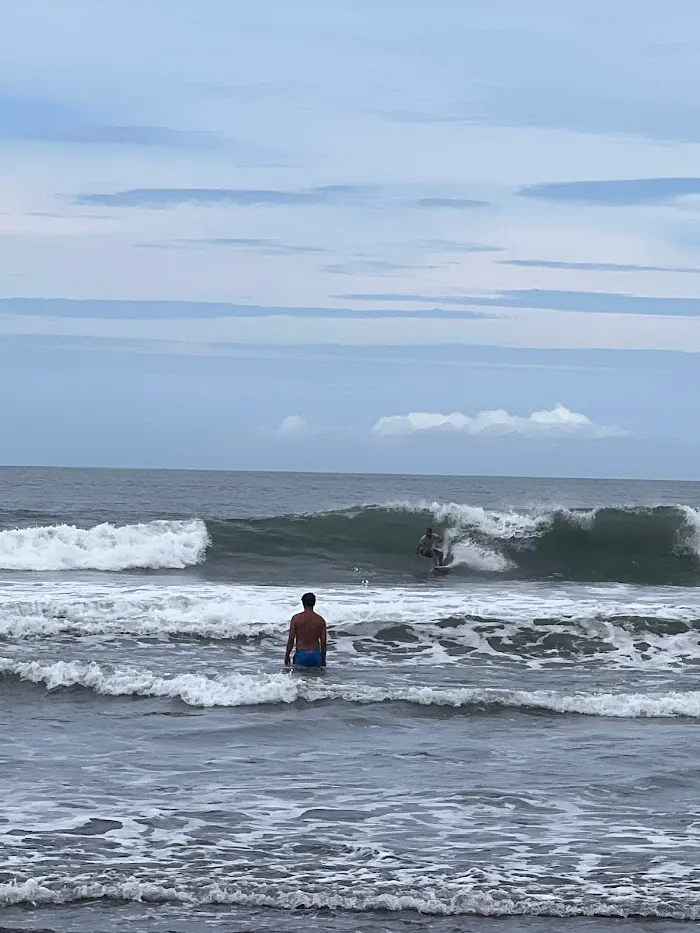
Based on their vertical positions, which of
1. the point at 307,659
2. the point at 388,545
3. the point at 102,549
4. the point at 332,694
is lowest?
the point at 332,694

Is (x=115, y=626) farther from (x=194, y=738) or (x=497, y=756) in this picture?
(x=497, y=756)

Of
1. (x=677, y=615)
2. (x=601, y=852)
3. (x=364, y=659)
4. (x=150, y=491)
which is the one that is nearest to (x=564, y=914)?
(x=601, y=852)

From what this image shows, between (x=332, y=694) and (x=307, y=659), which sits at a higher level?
(x=307, y=659)

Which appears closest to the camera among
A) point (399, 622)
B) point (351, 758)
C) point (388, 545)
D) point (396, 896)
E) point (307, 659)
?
point (396, 896)

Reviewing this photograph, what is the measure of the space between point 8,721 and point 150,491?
58.1m

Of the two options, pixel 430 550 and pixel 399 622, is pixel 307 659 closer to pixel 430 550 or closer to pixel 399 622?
pixel 399 622

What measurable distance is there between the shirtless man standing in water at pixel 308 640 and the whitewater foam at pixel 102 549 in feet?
42.4

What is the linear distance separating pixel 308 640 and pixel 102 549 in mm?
14766

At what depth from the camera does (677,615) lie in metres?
18.7

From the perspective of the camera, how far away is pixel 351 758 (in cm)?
1015

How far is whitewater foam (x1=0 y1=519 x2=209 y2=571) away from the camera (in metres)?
27.1

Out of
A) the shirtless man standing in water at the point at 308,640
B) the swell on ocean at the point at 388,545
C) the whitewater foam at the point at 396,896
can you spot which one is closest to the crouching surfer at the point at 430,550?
the swell on ocean at the point at 388,545

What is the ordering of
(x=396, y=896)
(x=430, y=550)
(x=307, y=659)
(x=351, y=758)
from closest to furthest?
(x=396, y=896) → (x=351, y=758) → (x=307, y=659) → (x=430, y=550)

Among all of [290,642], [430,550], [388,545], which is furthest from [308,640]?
[388,545]
